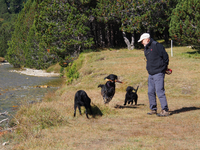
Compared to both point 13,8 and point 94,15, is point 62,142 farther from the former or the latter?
point 13,8

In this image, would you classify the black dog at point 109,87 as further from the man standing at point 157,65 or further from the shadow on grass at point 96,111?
the man standing at point 157,65

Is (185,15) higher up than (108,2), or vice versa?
(108,2)

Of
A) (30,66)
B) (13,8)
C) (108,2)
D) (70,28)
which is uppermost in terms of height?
(13,8)

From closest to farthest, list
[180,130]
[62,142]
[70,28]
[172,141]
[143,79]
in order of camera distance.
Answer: [172,141] → [62,142] → [180,130] → [143,79] → [70,28]

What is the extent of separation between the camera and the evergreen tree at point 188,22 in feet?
77.7

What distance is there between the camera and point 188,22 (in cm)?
2414

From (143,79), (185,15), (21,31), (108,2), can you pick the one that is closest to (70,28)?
(108,2)

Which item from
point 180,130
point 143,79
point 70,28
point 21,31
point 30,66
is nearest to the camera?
point 180,130

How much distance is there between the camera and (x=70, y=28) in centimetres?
3116

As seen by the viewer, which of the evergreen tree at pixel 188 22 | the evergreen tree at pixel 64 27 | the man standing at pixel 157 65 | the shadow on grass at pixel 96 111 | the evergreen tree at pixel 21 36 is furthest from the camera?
the evergreen tree at pixel 21 36

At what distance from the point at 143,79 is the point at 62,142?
35.2 feet

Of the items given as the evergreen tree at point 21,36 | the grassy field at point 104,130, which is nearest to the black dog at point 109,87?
the grassy field at point 104,130

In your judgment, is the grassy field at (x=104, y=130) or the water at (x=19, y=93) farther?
the water at (x=19, y=93)

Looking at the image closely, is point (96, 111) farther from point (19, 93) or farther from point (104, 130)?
point (19, 93)
